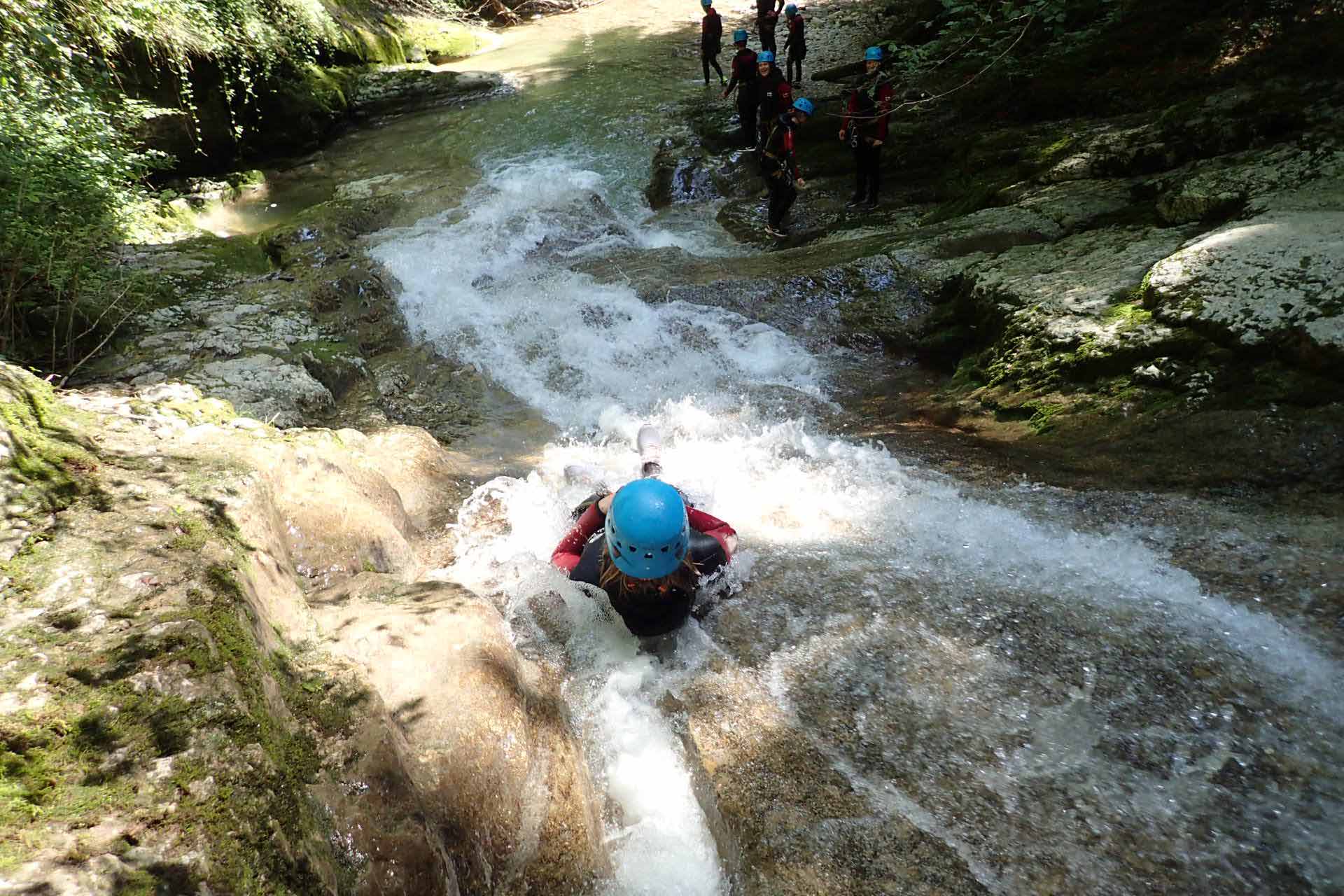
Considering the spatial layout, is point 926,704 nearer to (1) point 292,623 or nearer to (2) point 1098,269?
(1) point 292,623

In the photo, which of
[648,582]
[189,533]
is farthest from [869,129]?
[189,533]

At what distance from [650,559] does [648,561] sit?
0.01 m

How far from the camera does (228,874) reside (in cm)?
140

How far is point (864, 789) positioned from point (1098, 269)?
4706 millimetres

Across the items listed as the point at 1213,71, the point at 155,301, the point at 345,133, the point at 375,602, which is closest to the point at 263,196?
the point at 345,133

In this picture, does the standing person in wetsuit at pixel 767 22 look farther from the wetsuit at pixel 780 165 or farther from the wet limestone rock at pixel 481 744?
the wet limestone rock at pixel 481 744

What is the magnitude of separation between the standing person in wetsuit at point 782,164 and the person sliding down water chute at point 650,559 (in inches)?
256

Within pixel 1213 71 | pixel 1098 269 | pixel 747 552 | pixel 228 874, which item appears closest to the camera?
pixel 228 874

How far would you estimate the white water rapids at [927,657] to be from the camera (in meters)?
2.45

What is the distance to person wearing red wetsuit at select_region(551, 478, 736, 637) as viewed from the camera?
3205 millimetres

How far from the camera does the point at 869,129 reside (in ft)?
27.8

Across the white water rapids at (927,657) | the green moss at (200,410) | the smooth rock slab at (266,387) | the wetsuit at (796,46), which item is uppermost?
the wetsuit at (796,46)

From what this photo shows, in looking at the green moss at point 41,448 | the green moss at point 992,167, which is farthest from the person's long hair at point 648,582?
the green moss at point 992,167

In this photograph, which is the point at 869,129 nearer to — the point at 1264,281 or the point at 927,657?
the point at 1264,281
